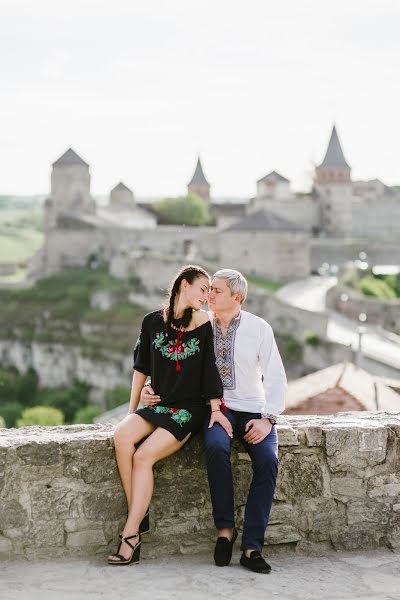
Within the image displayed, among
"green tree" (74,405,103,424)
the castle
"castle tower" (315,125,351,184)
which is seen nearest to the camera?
"green tree" (74,405,103,424)

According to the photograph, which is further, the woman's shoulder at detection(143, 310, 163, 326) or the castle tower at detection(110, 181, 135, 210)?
the castle tower at detection(110, 181, 135, 210)

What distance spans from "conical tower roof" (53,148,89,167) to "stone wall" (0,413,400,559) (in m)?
56.3

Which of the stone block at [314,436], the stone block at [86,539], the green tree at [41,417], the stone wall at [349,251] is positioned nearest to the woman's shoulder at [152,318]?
the stone block at [314,436]

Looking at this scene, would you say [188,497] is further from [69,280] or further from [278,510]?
[69,280]

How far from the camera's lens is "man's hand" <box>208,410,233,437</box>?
4.99 m

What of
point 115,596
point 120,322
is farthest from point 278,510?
point 120,322

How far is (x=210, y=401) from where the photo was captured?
5.11 m

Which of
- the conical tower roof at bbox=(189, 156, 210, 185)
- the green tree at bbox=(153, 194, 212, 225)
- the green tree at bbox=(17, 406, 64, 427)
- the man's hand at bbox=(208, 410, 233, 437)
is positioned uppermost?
the conical tower roof at bbox=(189, 156, 210, 185)

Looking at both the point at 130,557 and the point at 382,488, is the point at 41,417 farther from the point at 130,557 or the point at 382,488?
the point at 130,557

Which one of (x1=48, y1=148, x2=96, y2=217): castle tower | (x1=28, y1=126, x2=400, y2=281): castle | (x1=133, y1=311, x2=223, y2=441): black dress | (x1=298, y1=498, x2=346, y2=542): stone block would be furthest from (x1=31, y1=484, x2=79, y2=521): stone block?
(x1=48, y1=148, x2=96, y2=217): castle tower

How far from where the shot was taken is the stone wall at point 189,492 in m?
4.84

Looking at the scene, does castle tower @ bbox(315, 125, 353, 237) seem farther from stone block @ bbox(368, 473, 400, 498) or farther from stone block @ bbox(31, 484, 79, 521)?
stone block @ bbox(31, 484, 79, 521)

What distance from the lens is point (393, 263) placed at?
2343 inches

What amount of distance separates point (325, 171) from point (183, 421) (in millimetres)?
63314
